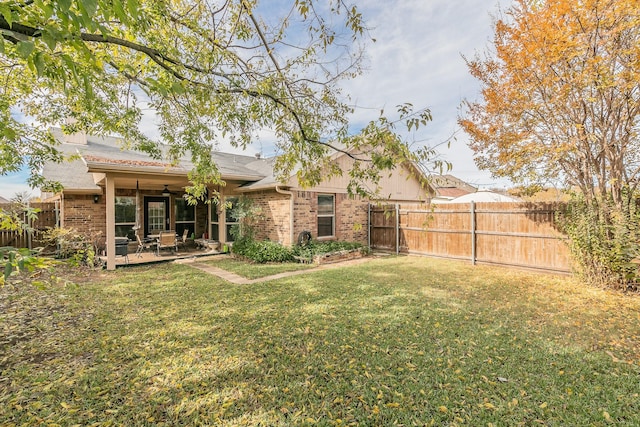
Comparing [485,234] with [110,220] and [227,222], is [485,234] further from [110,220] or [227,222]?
[110,220]

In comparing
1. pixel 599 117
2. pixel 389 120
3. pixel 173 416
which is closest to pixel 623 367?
pixel 389 120

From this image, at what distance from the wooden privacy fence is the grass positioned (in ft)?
10.6

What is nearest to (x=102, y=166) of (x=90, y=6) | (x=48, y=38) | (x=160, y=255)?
(x=160, y=255)

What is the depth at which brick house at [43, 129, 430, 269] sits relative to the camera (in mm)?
9756

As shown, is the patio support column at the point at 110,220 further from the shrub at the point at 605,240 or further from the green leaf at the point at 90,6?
the shrub at the point at 605,240

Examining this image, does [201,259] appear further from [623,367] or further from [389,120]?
[623,367]

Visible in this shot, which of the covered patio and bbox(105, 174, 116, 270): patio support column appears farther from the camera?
the covered patio

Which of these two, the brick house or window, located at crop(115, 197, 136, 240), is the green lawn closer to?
the brick house

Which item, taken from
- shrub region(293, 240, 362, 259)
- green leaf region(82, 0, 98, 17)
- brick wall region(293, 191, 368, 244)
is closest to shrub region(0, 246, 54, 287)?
green leaf region(82, 0, 98, 17)

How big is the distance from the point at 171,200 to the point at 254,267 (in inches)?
281

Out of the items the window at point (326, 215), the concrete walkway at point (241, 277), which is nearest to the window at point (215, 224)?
the concrete walkway at point (241, 277)

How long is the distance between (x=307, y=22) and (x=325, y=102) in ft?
3.41

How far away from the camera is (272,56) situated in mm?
4152

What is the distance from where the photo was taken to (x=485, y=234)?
9.41 m
